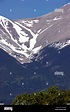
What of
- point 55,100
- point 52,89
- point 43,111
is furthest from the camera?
point 52,89

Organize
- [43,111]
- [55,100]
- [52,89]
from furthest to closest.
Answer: [52,89] → [55,100] → [43,111]

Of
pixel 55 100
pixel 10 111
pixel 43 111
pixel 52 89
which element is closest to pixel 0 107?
pixel 10 111

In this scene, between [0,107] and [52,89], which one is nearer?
[0,107]

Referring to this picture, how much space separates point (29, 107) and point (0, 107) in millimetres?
425

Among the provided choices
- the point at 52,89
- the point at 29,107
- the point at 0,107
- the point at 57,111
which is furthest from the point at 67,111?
the point at 52,89

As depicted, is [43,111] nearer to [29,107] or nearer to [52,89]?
[29,107]

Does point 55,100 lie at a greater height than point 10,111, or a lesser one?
greater

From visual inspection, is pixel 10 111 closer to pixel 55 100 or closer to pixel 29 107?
pixel 29 107

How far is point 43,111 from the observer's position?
5.30 meters

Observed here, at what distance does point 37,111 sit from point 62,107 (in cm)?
38

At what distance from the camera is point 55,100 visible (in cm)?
1402

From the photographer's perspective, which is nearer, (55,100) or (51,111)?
(51,111)

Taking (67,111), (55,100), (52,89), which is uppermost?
(52,89)

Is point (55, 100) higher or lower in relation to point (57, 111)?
higher
